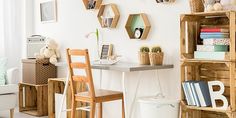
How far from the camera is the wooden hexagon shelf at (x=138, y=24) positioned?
368 cm

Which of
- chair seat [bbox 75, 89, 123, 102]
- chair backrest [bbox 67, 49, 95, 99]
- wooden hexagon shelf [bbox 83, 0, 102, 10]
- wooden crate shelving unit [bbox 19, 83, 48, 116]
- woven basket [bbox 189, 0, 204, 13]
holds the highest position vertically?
wooden hexagon shelf [bbox 83, 0, 102, 10]

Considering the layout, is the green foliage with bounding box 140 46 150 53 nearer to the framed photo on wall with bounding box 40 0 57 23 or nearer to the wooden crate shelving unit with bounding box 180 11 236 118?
the wooden crate shelving unit with bounding box 180 11 236 118

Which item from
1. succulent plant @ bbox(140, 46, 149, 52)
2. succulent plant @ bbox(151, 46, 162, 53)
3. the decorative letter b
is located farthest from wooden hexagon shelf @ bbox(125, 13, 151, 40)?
the decorative letter b

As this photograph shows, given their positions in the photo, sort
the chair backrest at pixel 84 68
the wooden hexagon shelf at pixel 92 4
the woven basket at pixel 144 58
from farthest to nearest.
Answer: the wooden hexagon shelf at pixel 92 4 → the woven basket at pixel 144 58 → the chair backrest at pixel 84 68

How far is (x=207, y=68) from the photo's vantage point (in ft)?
10.6

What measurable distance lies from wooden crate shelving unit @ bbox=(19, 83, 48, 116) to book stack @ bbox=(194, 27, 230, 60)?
245 centimetres

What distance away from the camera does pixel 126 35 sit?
3.98 metres

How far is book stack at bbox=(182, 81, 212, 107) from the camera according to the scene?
9.80ft

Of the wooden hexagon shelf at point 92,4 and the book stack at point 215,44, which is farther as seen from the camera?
the wooden hexagon shelf at point 92,4

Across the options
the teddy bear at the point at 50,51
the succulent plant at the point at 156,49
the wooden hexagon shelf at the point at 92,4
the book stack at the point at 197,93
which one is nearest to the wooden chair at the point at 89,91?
the succulent plant at the point at 156,49

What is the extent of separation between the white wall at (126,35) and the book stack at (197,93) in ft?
1.33

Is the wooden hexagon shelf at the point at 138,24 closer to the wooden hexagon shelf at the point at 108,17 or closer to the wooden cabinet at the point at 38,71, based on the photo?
the wooden hexagon shelf at the point at 108,17

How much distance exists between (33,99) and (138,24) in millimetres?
2156

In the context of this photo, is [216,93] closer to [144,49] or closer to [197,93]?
[197,93]
